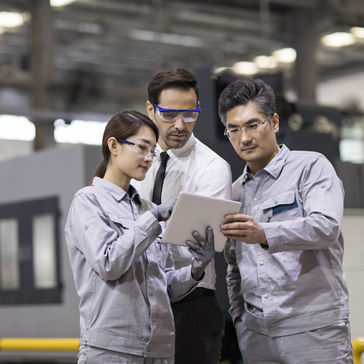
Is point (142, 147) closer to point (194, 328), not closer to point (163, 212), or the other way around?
point (163, 212)

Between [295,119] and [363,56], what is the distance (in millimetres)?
10802

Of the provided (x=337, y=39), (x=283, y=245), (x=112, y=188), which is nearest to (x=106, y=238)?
(x=112, y=188)

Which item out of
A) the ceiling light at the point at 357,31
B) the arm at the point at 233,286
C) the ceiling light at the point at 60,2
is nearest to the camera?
the arm at the point at 233,286

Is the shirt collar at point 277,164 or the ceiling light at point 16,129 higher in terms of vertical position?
the ceiling light at point 16,129

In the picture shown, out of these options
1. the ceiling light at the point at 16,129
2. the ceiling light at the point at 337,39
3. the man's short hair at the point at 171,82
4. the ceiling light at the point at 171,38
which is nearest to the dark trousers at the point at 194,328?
the man's short hair at the point at 171,82

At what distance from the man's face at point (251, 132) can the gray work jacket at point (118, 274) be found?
0.43m

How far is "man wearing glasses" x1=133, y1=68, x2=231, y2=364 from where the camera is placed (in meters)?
2.63

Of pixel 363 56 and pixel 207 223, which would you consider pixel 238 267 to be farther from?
pixel 363 56

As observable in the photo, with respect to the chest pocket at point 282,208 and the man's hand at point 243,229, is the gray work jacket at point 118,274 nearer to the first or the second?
the man's hand at point 243,229

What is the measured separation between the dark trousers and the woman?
0.77 ft

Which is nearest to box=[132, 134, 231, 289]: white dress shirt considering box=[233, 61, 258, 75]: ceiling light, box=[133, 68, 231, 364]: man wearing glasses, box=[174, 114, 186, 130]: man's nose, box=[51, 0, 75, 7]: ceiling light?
box=[133, 68, 231, 364]: man wearing glasses

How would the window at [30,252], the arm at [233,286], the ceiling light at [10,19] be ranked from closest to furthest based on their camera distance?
the arm at [233,286] < the window at [30,252] < the ceiling light at [10,19]

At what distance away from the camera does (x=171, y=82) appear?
8.79 feet

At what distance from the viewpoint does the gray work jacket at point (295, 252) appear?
224cm
